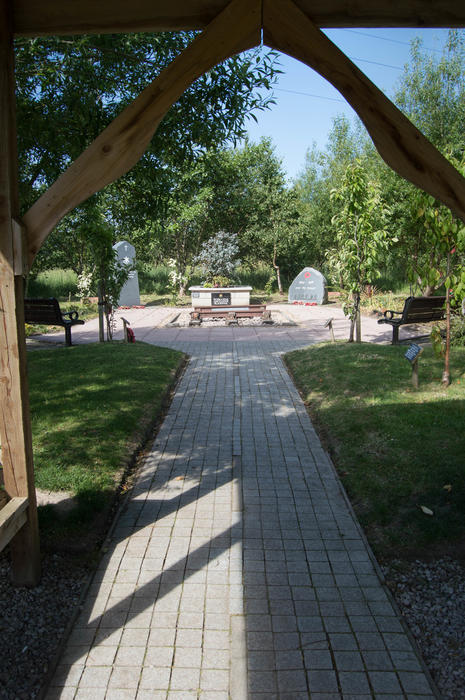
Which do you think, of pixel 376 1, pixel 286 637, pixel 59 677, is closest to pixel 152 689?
pixel 59 677

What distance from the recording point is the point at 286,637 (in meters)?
2.96

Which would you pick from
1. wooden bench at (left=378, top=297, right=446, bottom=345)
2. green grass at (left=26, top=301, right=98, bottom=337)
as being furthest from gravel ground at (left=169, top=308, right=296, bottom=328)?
wooden bench at (left=378, top=297, right=446, bottom=345)

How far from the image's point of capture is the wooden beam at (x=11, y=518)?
Result: 3006mm

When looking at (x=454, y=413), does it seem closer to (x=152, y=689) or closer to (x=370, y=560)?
(x=370, y=560)

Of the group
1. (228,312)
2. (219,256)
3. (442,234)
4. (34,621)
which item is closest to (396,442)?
(442,234)

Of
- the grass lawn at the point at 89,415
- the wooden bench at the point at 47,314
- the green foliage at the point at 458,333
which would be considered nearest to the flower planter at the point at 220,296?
the wooden bench at the point at 47,314

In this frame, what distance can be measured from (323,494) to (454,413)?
2477 millimetres

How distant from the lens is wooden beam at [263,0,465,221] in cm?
297

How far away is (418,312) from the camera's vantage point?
456 inches

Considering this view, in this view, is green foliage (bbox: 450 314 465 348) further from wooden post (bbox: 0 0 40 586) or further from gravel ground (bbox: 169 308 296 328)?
wooden post (bbox: 0 0 40 586)

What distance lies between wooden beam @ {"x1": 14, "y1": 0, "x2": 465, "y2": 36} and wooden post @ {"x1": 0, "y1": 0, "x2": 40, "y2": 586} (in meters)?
0.19

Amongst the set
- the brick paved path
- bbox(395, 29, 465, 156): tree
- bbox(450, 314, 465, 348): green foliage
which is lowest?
the brick paved path

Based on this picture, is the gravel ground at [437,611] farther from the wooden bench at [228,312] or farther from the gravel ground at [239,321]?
the wooden bench at [228,312]

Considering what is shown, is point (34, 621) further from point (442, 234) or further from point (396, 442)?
point (442, 234)
